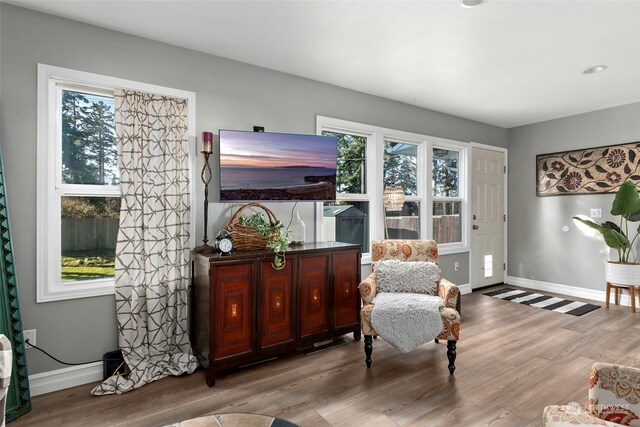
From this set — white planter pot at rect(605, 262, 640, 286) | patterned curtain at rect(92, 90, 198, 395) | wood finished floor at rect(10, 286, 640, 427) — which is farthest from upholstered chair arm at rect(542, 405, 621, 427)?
white planter pot at rect(605, 262, 640, 286)

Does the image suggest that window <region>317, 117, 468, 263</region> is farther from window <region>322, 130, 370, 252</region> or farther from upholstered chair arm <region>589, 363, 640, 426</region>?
upholstered chair arm <region>589, 363, 640, 426</region>

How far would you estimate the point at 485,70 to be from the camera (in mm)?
3260

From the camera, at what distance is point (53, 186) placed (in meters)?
2.37

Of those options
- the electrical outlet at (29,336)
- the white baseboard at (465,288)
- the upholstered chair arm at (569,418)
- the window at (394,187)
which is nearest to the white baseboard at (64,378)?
the electrical outlet at (29,336)

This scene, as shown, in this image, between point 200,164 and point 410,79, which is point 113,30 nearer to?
point 200,164

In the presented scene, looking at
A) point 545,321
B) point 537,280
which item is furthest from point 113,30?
point 537,280

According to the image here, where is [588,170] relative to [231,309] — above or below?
above

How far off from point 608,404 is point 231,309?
6.81 ft

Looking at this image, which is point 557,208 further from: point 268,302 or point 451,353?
point 268,302

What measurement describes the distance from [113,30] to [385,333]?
298 cm

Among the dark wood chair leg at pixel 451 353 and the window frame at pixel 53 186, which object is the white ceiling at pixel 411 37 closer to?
the window frame at pixel 53 186

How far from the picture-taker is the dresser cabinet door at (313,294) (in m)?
2.82

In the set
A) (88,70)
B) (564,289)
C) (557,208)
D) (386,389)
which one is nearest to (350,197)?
(386,389)

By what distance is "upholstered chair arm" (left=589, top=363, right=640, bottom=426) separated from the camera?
1280 mm
